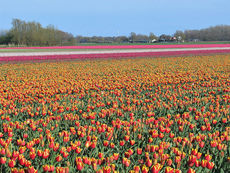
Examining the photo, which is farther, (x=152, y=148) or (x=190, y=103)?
(x=190, y=103)

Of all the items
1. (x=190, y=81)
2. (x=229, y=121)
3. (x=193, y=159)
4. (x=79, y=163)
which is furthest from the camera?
(x=190, y=81)

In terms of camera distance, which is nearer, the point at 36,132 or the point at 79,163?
the point at 79,163

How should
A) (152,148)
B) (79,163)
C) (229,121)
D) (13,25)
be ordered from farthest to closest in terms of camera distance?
(13,25)
(229,121)
(152,148)
(79,163)

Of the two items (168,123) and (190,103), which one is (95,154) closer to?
(168,123)

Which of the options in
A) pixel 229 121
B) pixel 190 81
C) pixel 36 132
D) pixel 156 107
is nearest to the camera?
pixel 36 132

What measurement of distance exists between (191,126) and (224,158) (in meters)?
0.83

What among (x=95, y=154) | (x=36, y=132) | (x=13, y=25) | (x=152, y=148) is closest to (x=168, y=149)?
(x=152, y=148)

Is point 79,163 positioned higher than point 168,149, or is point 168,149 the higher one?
point 79,163

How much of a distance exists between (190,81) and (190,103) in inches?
164

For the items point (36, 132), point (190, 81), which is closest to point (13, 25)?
point (190, 81)

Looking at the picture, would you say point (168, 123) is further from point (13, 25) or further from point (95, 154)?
point (13, 25)

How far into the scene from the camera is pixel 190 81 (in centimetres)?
1018

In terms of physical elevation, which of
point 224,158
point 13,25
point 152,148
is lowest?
point 224,158

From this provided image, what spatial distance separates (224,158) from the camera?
3393mm
